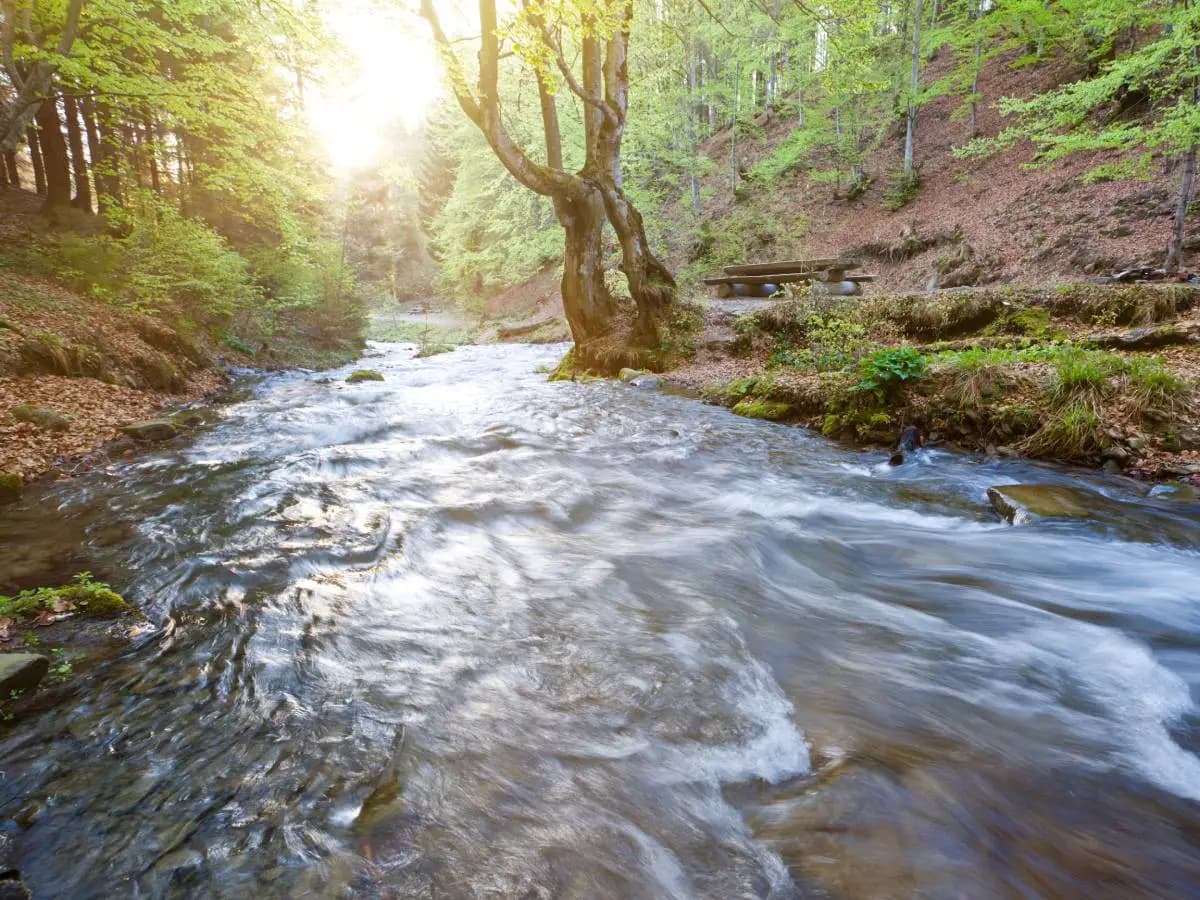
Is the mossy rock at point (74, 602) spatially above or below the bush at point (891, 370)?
below

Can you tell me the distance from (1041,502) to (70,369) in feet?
36.0

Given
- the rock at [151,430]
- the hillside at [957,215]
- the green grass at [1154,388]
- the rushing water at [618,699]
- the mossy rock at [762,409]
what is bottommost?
the rushing water at [618,699]

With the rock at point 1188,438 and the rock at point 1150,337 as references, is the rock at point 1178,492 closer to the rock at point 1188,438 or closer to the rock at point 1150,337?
the rock at point 1188,438

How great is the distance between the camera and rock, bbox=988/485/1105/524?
4.41 m

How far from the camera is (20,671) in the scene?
7.67 feet

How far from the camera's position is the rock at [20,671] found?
2289mm

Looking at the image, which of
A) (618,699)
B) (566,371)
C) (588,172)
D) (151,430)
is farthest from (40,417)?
(588,172)

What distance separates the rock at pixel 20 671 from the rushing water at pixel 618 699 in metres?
0.17

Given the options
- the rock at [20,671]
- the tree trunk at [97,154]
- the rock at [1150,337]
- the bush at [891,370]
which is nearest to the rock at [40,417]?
the rock at [20,671]

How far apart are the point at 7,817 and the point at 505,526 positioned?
127 inches

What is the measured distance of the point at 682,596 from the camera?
12.1ft

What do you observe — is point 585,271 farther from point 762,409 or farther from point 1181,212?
point 1181,212

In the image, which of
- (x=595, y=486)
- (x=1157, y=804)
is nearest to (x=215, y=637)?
(x=595, y=486)

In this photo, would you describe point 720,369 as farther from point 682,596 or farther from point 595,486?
point 682,596
